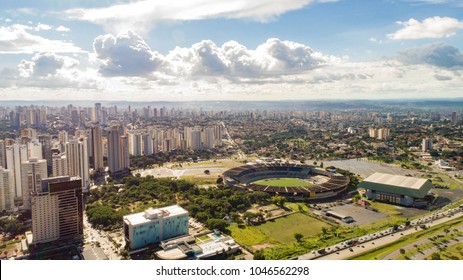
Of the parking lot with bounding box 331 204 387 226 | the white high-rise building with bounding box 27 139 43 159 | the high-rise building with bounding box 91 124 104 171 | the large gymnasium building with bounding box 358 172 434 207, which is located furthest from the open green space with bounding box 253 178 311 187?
the white high-rise building with bounding box 27 139 43 159

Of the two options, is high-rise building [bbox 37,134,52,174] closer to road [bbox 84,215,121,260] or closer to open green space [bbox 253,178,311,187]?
road [bbox 84,215,121,260]

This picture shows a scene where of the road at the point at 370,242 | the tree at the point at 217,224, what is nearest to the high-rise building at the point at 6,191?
the tree at the point at 217,224

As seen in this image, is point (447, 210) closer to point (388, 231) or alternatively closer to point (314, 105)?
point (388, 231)

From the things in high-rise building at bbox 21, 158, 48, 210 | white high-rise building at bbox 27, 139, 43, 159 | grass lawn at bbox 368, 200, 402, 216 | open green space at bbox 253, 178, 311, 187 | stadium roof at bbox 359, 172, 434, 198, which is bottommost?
grass lawn at bbox 368, 200, 402, 216

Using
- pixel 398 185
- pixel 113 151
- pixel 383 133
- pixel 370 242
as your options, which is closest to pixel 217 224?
pixel 370 242

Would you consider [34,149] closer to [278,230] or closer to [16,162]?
[16,162]

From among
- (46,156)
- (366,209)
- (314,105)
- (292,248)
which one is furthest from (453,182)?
(314,105)
